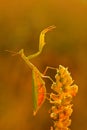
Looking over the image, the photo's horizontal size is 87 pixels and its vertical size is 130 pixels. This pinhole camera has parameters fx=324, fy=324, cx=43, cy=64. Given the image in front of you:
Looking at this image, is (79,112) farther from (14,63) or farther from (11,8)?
(11,8)

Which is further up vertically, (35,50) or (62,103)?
(35,50)

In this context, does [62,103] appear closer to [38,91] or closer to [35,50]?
[38,91]

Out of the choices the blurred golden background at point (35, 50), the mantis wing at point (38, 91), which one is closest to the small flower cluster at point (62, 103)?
the mantis wing at point (38, 91)

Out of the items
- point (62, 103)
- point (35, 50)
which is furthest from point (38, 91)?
point (35, 50)

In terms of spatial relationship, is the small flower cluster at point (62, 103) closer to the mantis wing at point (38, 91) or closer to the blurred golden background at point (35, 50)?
the mantis wing at point (38, 91)

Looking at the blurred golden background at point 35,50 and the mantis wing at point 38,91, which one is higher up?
the blurred golden background at point 35,50

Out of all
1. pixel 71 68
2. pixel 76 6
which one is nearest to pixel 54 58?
pixel 71 68

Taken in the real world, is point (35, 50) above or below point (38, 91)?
above

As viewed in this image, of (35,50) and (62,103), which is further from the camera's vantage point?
(35,50)
